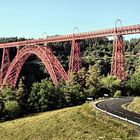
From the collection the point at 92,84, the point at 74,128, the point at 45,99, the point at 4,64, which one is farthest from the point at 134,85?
the point at 4,64

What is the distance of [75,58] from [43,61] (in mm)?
8734

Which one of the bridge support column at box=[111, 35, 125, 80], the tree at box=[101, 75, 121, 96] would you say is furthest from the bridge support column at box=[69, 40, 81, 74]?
the bridge support column at box=[111, 35, 125, 80]

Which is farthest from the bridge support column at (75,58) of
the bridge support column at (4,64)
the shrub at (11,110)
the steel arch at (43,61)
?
the bridge support column at (4,64)

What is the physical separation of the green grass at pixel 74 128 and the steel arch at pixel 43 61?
40949 mm

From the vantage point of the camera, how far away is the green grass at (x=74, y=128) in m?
39.1

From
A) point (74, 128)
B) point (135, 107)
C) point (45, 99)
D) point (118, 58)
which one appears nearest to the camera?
point (74, 128)

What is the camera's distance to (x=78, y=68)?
311 feet

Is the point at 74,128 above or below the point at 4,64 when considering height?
below

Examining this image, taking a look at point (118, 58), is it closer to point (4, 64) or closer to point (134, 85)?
point (134, 85)

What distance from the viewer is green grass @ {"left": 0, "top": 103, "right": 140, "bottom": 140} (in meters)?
39.1

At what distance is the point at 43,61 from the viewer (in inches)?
3873

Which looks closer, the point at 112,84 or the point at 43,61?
the point at 112,84

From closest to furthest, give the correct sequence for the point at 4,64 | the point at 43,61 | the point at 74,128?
the point at 74,128, the point at 43,61, the point at 4,64

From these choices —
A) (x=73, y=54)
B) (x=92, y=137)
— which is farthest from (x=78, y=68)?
(x=92, y=137)
